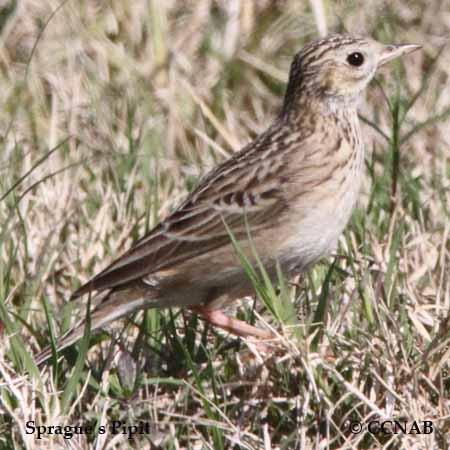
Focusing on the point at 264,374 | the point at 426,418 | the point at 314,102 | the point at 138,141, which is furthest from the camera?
the point at 138,141

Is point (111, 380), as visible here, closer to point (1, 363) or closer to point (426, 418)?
point (1, 363)

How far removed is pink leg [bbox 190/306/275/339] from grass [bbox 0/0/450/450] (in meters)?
0.07

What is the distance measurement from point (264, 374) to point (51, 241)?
1.82 metres

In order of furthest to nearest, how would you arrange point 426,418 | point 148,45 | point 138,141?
point 148,45 < point 138,141 < point 426,418

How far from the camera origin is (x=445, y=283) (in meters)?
5.71

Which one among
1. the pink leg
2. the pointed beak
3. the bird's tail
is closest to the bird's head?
the pointed beak

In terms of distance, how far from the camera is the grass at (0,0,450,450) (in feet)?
15.6

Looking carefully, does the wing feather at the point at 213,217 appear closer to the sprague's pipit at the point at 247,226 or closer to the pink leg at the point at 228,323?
the sprague's pipit at the point at 247,226

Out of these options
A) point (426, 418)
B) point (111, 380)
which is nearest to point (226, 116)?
point (111, 380)

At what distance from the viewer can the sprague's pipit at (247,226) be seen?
216 inches

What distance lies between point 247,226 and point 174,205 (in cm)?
186

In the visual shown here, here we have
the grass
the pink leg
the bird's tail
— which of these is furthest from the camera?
the bird's tail

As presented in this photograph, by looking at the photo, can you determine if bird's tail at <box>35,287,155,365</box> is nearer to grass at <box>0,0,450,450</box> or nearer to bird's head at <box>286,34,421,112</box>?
grass at <box>0,0,450,450</box>

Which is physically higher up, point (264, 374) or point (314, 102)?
point (314, 102)
